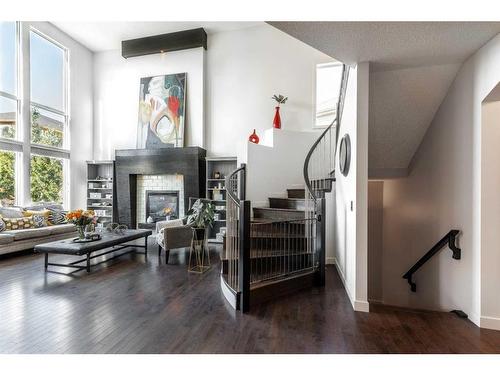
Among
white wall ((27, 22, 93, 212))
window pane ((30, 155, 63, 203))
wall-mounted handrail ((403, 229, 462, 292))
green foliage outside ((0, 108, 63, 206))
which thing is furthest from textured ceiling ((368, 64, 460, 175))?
white wall ((27, 22, 93, 212))

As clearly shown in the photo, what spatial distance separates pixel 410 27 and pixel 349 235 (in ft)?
7.26

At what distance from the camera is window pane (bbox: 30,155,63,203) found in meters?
6.47

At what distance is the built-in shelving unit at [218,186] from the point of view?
6.70 metres

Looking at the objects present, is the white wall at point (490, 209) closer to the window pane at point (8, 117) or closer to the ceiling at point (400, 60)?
the ceiling at point (400, 60)

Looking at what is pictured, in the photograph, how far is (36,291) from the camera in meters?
3.24

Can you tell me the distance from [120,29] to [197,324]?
314 inches

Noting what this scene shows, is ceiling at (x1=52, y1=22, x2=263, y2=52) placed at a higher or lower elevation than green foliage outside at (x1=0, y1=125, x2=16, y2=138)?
higher

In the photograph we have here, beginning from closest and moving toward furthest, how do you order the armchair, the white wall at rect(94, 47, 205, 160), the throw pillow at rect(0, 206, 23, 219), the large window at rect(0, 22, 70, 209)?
the armchair
the throw pillow at rect(0, 206, 23, 219)
the large window at rect(0, 22, 70, 209)
the white wall at rect(94, 47, 205, 160)

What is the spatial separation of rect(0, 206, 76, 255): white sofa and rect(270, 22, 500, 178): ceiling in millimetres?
5879

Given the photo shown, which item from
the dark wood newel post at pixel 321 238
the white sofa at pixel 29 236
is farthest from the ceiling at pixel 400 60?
the white sofa at pixel 29 236

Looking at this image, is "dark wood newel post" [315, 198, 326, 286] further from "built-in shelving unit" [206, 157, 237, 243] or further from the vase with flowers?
the vase with flowers

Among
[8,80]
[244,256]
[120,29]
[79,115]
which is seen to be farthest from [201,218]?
[120,29]

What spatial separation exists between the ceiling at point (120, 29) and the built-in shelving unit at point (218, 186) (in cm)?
359

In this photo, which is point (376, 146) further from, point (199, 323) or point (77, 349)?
point (77, 349)
